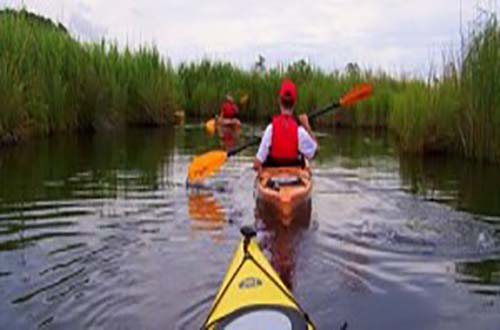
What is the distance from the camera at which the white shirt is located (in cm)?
884

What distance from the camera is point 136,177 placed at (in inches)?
448

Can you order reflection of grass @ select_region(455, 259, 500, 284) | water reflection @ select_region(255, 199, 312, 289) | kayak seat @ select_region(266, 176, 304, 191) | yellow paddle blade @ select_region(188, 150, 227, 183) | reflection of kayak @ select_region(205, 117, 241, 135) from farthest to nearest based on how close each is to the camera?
reflection of kayak @ select_region(205, 117, 241, 135) → yellow paddle blade @ select_region(188, 150, 227, 183) → kayak seat @ select_region(266, 176, 304, 191) → water reflection @ select_region(255, 199, 312, 289) → reflection of grass @ select_region(455, 259, 500, 284)

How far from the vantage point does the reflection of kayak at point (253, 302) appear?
3828 mm

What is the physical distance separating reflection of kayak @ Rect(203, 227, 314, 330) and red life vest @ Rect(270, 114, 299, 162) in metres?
4.32

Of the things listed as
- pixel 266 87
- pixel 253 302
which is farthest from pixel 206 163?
pixel 266 87

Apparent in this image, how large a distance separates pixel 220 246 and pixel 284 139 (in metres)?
2.26

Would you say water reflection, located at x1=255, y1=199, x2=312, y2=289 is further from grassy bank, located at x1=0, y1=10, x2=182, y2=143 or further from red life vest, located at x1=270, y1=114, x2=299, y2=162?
grassy bank, located at x1=0, y1=10, x2=182, y2=143

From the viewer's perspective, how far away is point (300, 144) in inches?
356

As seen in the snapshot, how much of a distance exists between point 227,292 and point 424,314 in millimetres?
1810

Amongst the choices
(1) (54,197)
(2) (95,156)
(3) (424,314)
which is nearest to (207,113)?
(2) (95,156)

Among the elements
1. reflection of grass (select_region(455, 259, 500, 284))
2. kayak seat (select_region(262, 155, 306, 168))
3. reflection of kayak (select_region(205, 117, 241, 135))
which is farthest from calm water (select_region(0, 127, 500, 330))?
reflection of kayak (select_region(205, 117, 241, 135))

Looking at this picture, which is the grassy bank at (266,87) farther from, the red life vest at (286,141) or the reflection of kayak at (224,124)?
the red life vest at (286,141)

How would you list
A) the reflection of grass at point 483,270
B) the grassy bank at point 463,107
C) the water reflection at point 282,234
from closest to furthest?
the reflection of grass at point 483,270, the water reflection at point 282,234, the grassy bank at point 463,107

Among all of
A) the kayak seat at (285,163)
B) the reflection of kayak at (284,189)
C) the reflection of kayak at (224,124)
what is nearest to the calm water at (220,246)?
the reflection of kayak at (284,189)
